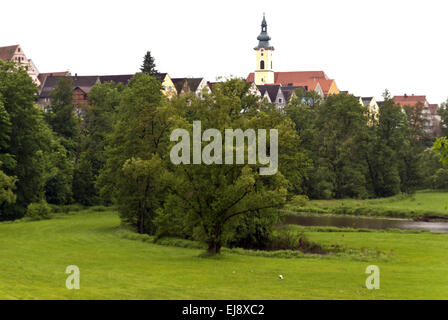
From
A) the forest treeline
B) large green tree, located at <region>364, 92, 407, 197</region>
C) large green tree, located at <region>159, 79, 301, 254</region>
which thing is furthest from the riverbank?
large green tree, located at <region>159, 79, 301, 254</region>

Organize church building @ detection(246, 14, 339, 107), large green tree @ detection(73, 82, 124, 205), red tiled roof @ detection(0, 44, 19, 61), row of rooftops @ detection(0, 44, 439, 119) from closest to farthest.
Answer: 1. large green tree @ detection(73, 82, 124, 205)
2. row of rooftops @ detection(0, 44, 439, 119)
3. red tiled roof @ detection(0, 44, 19, 61)
4. church building @ detection(246, 14, 339, 107)

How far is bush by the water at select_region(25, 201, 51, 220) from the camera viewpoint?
6009 centimetres

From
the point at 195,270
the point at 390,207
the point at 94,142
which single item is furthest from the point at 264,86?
the point at 195,270

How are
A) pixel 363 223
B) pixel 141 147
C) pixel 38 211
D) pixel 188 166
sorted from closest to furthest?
pixel 188 166 → pixel 141 147 → pixel 38 211 → pixel 363 223

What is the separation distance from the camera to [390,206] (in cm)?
7531

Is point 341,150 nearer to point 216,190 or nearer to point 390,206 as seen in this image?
point 390,206

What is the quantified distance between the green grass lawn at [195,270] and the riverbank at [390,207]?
1841 centimetres

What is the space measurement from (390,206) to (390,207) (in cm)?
180

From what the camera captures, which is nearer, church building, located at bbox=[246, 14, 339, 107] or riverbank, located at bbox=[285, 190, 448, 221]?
riverbank, located at bbox=[285, 190, 448, 221]

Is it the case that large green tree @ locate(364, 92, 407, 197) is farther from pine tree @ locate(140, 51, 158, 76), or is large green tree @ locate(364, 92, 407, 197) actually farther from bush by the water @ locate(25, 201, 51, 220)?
bush by the water @ locate(25, 201, 51, 220)

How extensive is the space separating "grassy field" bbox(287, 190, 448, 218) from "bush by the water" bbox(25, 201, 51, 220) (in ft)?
83.5

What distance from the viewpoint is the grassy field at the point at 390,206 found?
6906 centimetres

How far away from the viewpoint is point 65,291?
22.4 m
